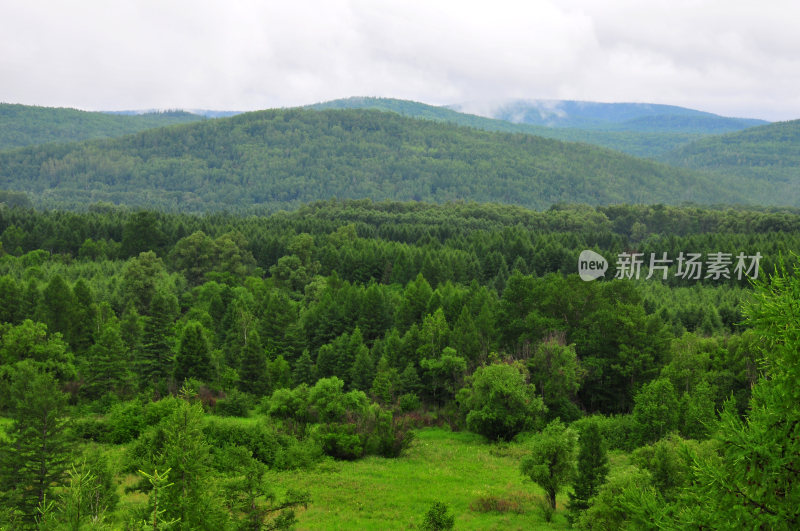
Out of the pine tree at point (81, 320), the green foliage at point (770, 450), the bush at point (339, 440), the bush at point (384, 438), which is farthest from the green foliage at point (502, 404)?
the pine tree at point (81, 320)

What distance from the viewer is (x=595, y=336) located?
56625 millimetres

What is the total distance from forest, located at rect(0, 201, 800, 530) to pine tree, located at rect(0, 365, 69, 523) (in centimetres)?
11

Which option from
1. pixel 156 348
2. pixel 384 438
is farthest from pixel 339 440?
pixel 156 348

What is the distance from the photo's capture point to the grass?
33.0 meters

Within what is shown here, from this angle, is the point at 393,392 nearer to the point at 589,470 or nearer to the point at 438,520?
the point at 589,470

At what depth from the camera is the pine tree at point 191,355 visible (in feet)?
182

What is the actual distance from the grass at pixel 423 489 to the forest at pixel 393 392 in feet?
0.75

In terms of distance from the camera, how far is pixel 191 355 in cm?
5569

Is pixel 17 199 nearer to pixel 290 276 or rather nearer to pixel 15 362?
pixel 290 276

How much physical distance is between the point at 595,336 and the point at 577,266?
37366 mm

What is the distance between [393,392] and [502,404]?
1140 cm

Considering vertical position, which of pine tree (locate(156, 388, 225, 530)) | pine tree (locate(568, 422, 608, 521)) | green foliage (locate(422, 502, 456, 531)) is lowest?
green foliage (locate(422, 502, 456, 531))

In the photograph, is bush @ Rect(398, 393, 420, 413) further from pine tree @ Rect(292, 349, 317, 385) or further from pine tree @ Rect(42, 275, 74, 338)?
pine tree @ Rect(42, 275, 74, 338)

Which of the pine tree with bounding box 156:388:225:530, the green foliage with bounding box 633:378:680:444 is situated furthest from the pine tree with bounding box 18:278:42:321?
the green foliage with bounding box 633:378:680:444
